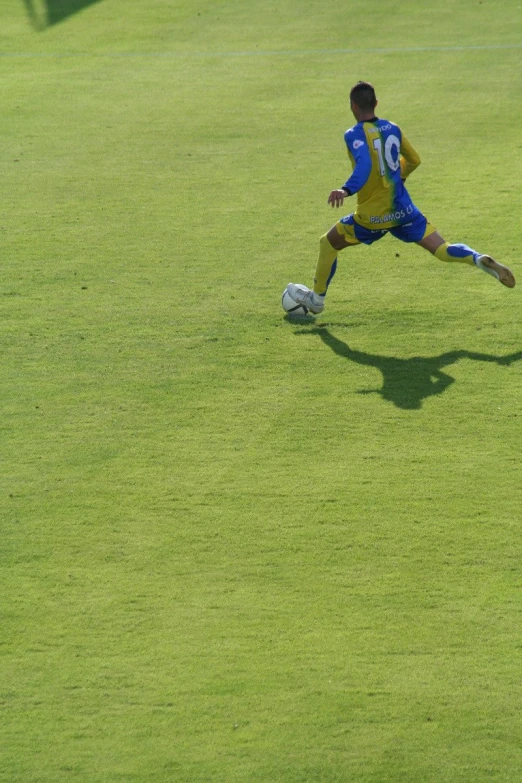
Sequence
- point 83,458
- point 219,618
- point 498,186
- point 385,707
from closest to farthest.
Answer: point 385,707, point 219,618, point 83,458, point 498,186

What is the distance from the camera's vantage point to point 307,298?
8.64m

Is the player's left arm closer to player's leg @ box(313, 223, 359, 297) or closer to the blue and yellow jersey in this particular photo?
the blue and yellow jersey

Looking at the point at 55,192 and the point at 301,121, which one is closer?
the point at 55,192

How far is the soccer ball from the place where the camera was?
8.70 m

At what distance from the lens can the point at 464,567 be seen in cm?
559

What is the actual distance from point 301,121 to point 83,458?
28.2 ft

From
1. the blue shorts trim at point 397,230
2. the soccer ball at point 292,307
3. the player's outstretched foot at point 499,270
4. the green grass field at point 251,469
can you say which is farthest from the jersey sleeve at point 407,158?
the soccer ball at point 292,307

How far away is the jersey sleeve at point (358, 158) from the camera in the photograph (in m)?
8.04

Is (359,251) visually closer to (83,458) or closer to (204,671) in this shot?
(83,458)

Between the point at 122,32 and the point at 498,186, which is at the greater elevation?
the point at 122,32

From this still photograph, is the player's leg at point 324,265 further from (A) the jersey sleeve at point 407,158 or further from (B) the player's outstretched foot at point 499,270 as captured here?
(B) the player's outstretched foot at point 499,270

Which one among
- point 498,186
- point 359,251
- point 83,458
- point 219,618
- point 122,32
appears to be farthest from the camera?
point 122,32

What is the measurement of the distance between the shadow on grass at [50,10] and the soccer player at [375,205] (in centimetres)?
1303

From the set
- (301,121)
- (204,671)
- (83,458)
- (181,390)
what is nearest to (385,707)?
(204,671)
